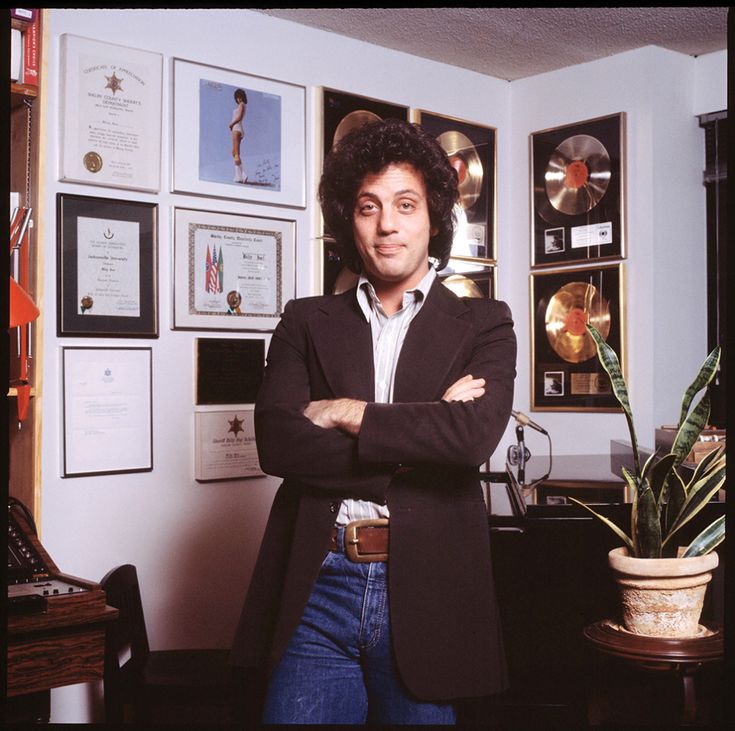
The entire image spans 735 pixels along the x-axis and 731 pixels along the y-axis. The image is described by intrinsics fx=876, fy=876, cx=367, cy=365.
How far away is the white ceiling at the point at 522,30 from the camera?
3842mm

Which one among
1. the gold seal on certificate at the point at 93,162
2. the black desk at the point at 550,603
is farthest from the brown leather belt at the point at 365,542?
the gold seal on certificate at the point at 93,162

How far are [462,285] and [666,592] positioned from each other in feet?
9.34

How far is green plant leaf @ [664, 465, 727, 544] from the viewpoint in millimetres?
1863

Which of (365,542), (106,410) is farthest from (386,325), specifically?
(106,410)

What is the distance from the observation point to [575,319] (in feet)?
14.5

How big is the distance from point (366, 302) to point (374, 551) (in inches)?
21.5

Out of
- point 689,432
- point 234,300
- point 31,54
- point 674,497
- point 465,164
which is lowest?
point 674,497

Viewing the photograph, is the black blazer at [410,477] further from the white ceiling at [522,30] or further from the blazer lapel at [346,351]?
the white ceiling at [522,30]

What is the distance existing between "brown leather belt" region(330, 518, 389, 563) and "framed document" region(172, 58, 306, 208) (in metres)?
2.23

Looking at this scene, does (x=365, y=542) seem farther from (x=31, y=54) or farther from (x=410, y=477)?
(x=31, y=54)

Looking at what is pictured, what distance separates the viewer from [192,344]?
11.5 ft

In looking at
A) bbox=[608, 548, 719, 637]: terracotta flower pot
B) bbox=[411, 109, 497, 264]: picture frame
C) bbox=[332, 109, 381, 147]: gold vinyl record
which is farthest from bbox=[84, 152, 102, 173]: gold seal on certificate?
bbox=[608, 548, 719, 637]: terracotta flower pot

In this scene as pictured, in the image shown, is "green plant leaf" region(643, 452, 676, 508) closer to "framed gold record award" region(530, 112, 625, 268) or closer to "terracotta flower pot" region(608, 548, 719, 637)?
"terracotta flower pot" region(608, 548, 719, 637)

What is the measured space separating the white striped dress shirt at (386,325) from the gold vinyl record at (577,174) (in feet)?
8.90
